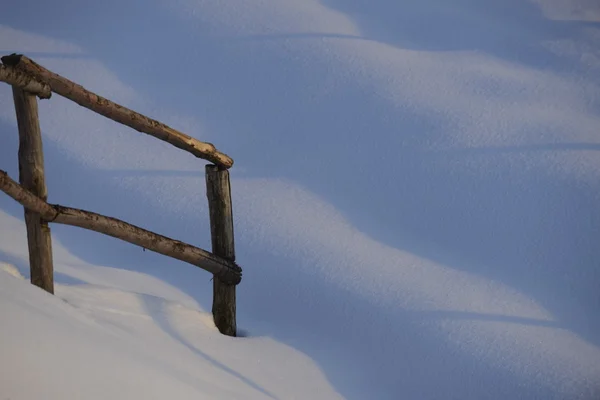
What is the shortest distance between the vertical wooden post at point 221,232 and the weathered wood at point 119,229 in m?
0.06

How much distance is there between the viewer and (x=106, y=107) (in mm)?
3168

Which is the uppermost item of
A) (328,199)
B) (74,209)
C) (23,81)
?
(328,199)

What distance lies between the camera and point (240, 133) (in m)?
7.04

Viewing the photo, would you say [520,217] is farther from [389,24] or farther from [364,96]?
[389,24]

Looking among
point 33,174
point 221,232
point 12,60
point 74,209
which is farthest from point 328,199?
point 12,60

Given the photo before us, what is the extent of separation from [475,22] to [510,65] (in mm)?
1055

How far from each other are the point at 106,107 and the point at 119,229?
1.64ft

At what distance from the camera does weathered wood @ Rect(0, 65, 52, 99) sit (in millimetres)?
2627

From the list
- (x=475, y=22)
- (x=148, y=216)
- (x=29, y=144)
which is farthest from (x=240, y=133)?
(x=29, y=144)

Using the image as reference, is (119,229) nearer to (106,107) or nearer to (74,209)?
(74,209)

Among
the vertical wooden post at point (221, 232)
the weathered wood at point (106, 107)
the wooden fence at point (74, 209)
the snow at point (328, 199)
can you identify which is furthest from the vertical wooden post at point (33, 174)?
the vertical wooden post at point (221, 232)

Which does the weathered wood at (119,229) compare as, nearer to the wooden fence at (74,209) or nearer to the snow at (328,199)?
the wooden fence at (74,209)

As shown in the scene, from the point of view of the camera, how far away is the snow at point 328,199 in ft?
10.7

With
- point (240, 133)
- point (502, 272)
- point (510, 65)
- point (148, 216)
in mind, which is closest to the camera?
point (502, 272)
